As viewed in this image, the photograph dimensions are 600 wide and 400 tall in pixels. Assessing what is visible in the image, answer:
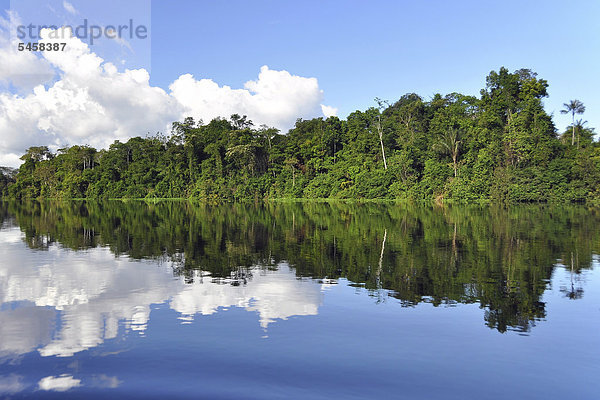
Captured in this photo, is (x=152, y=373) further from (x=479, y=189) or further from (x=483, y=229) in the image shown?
(x=479, y=189)

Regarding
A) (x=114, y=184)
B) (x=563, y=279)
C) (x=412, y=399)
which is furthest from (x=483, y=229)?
(x=114, y=184)

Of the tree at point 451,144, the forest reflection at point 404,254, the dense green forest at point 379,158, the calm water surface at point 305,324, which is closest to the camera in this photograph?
the calm water surface at point 305,324

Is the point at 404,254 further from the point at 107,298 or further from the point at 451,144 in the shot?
the point at 451,144

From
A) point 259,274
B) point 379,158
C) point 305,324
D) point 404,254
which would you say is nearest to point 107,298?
point 259,274

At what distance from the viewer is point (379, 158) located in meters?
66.1

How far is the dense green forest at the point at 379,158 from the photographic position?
51562 mm

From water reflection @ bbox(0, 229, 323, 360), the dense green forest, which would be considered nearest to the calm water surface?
water reflection @ bbox(0, 229, 323, 360)

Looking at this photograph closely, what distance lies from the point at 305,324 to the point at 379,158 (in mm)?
61101

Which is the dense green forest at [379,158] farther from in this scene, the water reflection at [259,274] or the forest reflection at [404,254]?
the water reflection at [259,274]

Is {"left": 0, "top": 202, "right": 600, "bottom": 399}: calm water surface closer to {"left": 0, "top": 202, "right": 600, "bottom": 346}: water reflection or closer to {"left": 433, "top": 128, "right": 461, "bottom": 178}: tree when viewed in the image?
{"left": 0, "top": 202, "right": 600, "bottom": 346}: water reflection

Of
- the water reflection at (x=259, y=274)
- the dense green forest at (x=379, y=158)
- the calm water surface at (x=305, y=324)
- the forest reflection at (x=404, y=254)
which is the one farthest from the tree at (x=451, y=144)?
the calm water surface at (x=305, y=324)

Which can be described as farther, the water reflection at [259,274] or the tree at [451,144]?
the tree at [451,144]

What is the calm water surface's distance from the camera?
4953 mm

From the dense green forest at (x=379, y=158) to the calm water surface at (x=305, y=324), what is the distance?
42.1 meters
